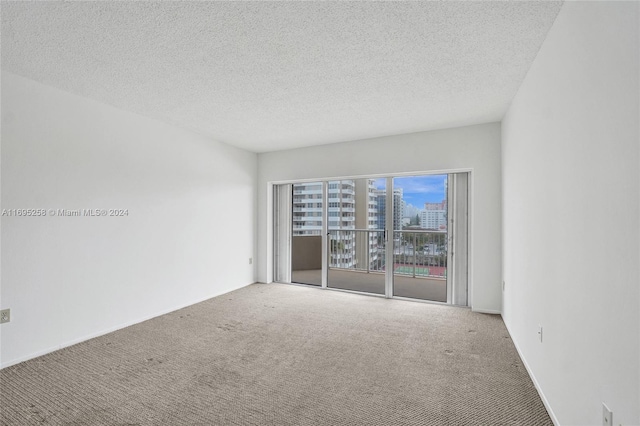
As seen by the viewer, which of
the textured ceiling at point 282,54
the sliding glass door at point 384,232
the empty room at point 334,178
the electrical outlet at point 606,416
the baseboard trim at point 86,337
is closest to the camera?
the electrical outlet at point 606,416

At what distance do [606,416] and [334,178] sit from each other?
386cm

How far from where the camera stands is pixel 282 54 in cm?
209

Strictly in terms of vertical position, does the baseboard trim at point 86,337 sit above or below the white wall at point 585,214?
below

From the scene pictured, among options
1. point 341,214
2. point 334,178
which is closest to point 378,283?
point 341,214

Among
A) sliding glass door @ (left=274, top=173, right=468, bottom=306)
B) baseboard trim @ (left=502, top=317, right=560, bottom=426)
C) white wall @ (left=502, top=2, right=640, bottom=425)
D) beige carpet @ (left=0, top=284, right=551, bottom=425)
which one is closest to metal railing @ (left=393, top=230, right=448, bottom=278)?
sliding glass door @ (left=274, top=173, right=468, bottom=306)

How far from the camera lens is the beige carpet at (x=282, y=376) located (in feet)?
5.85

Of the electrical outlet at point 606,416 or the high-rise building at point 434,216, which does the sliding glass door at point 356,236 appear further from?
the electrical outlet at point 606,416

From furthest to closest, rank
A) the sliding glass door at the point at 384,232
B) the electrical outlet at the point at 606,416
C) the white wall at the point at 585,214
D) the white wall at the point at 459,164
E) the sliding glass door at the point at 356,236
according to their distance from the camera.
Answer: the sliding glass door at the point at 356,236 → the sliding glass door at the point at 384,232 → the white wall at the point at 459,164 → the electrical outlet at the point at 606,416 → the white wall at the point at 585,214

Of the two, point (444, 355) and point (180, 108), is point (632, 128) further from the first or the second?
point (180, 108)

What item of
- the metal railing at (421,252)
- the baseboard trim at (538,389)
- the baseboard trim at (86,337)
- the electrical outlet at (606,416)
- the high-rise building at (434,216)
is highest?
the high-rise building at (434,216)

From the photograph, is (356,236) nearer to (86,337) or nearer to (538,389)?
(538,389)

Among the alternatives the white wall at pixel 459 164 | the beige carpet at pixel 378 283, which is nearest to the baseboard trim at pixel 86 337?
the beige carpet at pixel 378 283

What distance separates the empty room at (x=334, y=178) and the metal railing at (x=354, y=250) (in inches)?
18.9

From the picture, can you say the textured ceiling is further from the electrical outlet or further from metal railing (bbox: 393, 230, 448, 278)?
the electrical outlet
